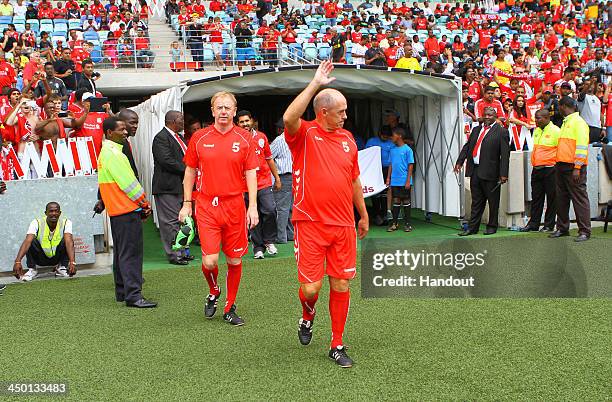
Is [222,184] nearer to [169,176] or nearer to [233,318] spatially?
[233,318]

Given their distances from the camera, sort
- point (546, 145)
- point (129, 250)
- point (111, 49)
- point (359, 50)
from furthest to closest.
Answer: point (359, 50)
point (111, 49)
point (546, 145)
point (129, 250)

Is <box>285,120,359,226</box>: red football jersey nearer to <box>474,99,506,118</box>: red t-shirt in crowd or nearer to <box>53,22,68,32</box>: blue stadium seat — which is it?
<box>474,99,506,118</box>: red t-shirt in crowd

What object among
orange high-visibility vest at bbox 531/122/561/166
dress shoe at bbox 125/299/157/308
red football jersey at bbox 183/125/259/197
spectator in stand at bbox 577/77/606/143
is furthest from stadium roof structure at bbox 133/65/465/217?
red football jersey at bbox 183/125/259/197

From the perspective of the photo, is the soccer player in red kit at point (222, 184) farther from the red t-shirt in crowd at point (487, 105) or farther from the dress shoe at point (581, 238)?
the red t-shirt in crowd at point (487, 105)

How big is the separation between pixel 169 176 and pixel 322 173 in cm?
526

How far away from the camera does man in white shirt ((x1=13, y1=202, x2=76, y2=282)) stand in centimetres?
995

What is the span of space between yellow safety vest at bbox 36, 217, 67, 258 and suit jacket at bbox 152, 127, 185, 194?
1354 millimetres

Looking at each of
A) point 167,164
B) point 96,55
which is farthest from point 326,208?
point 96,55

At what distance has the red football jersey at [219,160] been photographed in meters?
7.14

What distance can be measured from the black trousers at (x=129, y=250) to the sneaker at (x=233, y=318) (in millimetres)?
1298

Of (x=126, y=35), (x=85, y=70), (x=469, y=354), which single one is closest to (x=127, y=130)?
(x=469, y=354)

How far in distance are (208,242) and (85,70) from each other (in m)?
9.35

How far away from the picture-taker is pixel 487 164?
1253cm

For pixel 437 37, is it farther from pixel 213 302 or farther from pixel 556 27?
pixel 213 302
